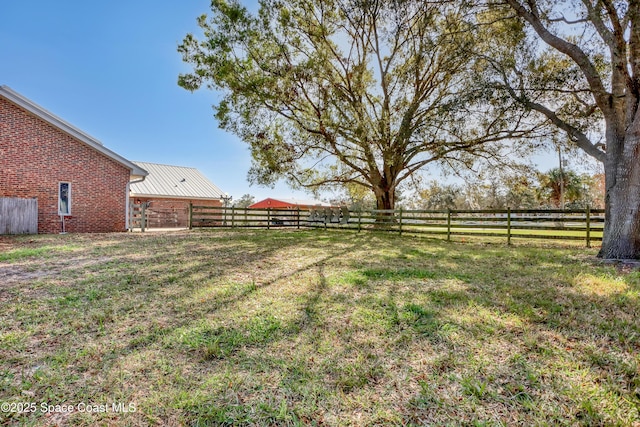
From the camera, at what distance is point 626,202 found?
649 centimetres

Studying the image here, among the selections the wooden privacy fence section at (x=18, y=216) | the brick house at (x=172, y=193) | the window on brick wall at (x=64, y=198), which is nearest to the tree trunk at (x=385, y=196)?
the brick house at (x=172, y=193)

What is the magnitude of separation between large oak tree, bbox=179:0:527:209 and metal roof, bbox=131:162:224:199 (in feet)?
35.1

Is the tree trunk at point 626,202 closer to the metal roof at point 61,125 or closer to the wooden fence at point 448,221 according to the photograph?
the wooden fence at point 448,221

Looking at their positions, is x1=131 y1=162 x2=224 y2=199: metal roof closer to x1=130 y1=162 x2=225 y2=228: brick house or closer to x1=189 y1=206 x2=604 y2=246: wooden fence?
x1=130 y1=162 x2=225 y2=228: brick house

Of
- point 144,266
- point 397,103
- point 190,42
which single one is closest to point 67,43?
point 190,42

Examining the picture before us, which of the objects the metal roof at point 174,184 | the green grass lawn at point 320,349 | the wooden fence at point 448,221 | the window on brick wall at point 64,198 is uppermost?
the metal roof at point 174,184

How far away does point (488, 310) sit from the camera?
11.1 ft

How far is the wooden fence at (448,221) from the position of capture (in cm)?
946

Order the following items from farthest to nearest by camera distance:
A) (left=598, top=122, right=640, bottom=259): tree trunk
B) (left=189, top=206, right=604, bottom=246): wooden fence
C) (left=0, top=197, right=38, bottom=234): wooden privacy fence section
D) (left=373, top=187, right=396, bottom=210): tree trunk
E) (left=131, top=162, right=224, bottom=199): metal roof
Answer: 1. (left=131, top=162, right=224, bottom=199): metal roof
2. (left=373, top=187, right=396, bottom=210): tree trunk
3. (left=0, top=197, right=38, bottom=234): wooden privacy fence section
4. (left=189, top=206, right=604, bottom=246): wooden fence
5. (left=598, top=122, right=640, bottom=259): tree trunk

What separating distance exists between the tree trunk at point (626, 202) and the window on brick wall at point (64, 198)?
57.0ft

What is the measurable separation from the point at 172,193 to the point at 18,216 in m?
11.1

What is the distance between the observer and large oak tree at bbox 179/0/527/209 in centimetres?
1126

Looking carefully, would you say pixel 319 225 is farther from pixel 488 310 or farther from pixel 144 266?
pixel 488 310

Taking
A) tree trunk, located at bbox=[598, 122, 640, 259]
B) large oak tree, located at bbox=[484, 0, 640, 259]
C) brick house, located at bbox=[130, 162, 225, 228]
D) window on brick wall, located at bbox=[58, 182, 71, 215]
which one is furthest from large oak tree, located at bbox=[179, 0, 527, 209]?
brick house, located at bbox=[130, 162, 225, 228]
